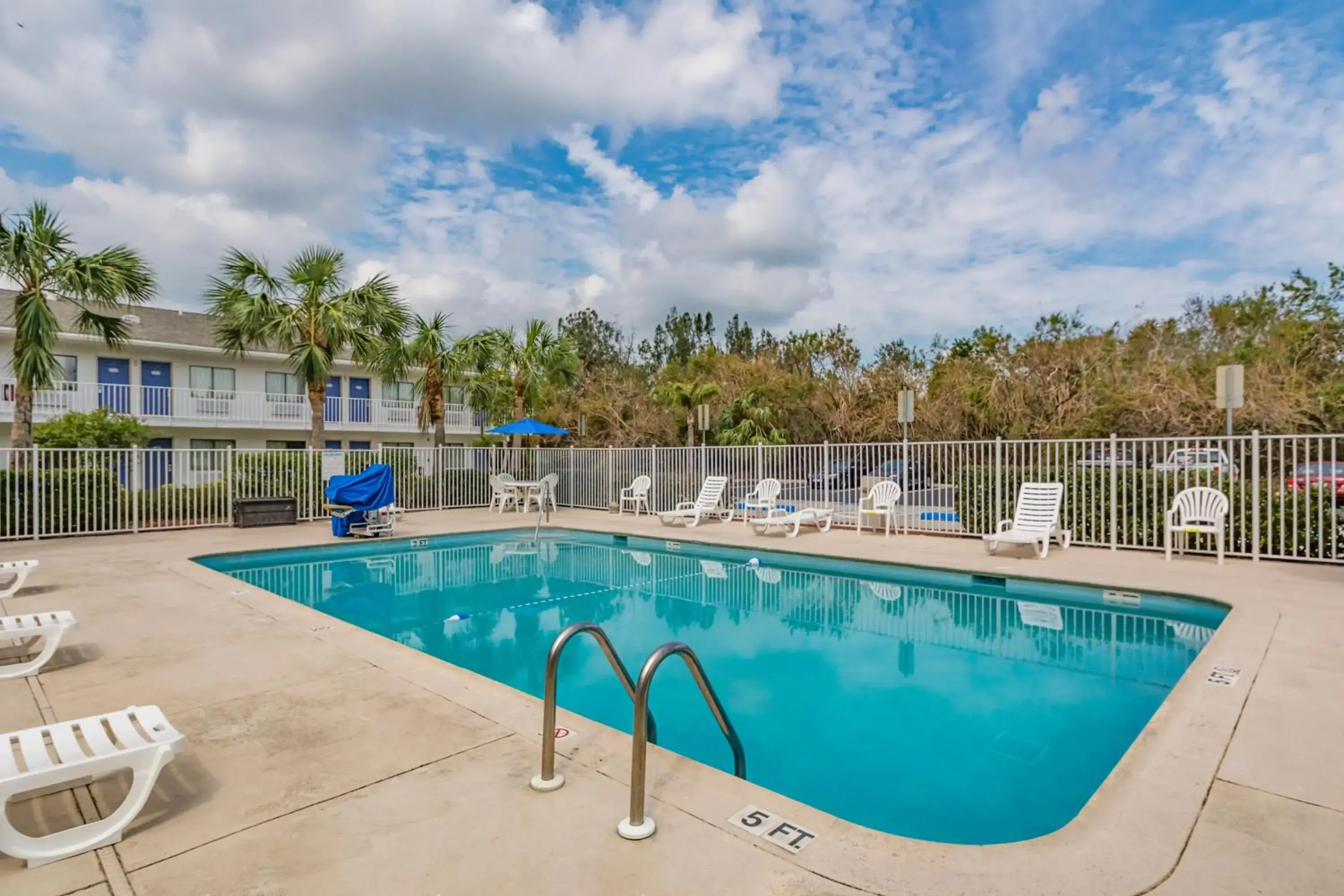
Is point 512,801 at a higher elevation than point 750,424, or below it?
below

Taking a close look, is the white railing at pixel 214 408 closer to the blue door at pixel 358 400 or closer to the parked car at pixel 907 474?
the blue door at pixel 358 400

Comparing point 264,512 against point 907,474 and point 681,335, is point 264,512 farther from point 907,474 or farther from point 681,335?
point 681,335

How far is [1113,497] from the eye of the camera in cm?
1020

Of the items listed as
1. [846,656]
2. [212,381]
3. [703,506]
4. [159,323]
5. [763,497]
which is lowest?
[846,656]

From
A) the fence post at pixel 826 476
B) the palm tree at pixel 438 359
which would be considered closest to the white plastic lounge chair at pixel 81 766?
the fence post at pixel 826 476

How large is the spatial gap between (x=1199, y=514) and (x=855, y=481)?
5.66m

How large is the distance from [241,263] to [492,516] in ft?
25.3

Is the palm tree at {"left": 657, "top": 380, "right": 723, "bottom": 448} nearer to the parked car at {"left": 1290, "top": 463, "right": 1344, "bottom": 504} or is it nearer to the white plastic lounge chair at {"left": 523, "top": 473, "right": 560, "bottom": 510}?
the white plastic lounge chair at {"left": 523, "top": 473, "right": 560, "bottom": 510}

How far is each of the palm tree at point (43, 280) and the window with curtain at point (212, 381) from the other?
1094 centimetres

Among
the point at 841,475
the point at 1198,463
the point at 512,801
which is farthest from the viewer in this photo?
the point at 841,475

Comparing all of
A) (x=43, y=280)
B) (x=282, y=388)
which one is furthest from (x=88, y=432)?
(x=282, y=388)

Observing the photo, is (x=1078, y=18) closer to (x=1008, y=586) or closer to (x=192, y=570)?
(x=1008, y=586)

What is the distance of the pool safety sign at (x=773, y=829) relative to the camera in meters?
2.53

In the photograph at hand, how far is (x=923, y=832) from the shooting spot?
347cm
